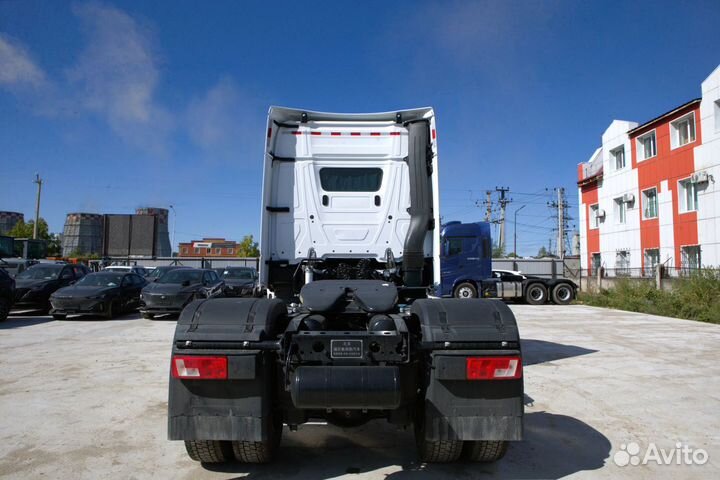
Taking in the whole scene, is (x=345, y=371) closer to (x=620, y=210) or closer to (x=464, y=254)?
(x=464, y=254)

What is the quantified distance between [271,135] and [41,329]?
934cm

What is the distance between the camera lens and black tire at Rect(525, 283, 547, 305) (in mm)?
21000

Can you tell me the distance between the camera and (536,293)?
69.0 feet

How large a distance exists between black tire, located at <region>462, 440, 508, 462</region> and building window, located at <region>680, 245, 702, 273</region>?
21506 millimetres

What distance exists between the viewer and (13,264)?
19.3m

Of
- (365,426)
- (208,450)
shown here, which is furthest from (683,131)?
(208,450)

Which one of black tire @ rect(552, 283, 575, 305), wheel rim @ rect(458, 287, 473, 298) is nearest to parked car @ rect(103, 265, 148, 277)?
wheel rim @ rect(458, 287, 473, 298)

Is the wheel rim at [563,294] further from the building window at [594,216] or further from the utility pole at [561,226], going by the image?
the utility pole at [561,226]

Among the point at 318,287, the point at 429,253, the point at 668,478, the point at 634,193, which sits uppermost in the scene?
the point at 634,193

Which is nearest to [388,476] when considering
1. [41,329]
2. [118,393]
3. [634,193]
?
[118,393]

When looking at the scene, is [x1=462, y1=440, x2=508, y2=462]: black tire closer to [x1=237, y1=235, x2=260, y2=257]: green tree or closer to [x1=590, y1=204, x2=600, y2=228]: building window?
[x1=590, y1=204, x2=600, y2=228]: building window

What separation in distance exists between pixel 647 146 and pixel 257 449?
26424 millimetres

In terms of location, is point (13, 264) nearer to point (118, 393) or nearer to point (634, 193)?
point (118, 393)

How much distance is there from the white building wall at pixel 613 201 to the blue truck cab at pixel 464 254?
10815 millimetres
